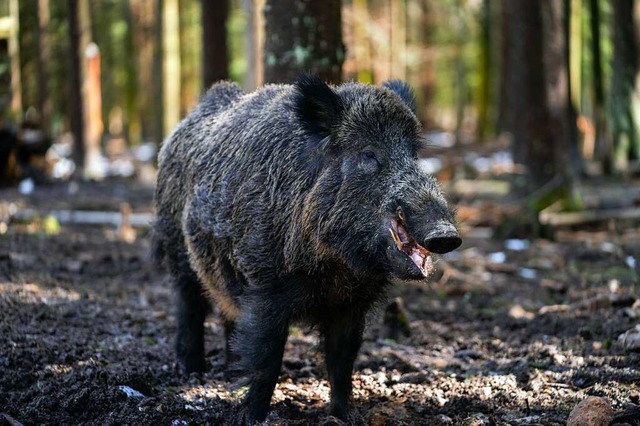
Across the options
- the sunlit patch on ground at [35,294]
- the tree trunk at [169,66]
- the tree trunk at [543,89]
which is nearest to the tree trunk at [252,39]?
the sunlit patch on ground at [35,294]

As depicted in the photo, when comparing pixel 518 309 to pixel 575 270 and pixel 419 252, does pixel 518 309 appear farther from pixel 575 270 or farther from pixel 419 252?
pixel 419 252

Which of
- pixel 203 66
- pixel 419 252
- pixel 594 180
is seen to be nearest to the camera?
pixel 419 252

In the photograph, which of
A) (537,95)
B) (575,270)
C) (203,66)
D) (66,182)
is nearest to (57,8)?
(66,182)

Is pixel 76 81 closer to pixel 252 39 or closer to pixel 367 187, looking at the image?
pixel 252 39

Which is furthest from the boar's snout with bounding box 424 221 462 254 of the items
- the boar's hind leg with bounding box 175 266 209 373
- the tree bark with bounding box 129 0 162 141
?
the tree bark with bounding box 129 0 162 141

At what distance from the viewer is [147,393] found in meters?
5.05

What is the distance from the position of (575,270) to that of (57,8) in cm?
2585

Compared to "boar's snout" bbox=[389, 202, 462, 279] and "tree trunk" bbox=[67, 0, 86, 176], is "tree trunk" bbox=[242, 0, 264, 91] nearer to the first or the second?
"boar's snout" bbox=[389, 202, 462, 279]

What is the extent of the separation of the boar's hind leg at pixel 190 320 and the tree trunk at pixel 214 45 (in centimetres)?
624

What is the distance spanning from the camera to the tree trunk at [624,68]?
682 inches

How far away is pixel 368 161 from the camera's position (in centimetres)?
458

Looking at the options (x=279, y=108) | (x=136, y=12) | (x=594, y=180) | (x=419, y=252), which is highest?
(x=136, y=12)

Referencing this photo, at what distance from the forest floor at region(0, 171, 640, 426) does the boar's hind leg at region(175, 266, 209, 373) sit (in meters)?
0.13

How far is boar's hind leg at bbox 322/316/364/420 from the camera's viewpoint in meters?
4.96
